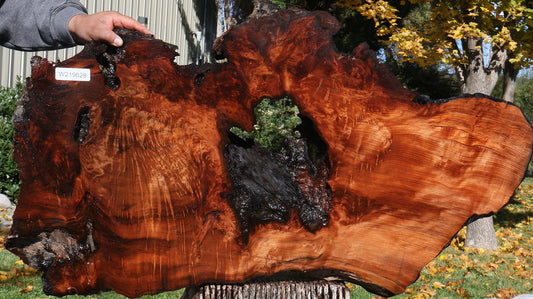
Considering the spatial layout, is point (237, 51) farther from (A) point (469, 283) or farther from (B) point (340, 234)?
(A) point (469, 283)

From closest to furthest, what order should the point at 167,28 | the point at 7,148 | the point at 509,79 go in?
the point at 7,148 → the point at 509,79 → the point at 167,28

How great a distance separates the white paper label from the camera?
1.57 m

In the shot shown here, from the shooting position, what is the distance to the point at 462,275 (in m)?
4.37

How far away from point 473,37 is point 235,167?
413 cm

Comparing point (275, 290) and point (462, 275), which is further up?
point (275, 290)

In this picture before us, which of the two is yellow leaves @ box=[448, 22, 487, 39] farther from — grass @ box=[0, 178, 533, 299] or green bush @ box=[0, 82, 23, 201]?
green bush @ box=[0, 82, 23, 201]

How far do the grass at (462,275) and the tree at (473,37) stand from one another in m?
0.39

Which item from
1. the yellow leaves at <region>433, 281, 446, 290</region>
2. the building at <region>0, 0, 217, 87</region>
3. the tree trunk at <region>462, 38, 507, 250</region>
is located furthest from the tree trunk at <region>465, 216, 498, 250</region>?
the building at <region>0, 0, 217, 87</region>

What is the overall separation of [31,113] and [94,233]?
484 mm

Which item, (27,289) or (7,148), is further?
(7,148)

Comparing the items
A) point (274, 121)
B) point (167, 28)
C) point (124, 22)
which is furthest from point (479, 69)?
point (167, 28)

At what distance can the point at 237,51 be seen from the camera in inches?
66.6

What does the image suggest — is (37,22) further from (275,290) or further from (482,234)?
(482,234)

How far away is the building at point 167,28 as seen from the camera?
5.86m
